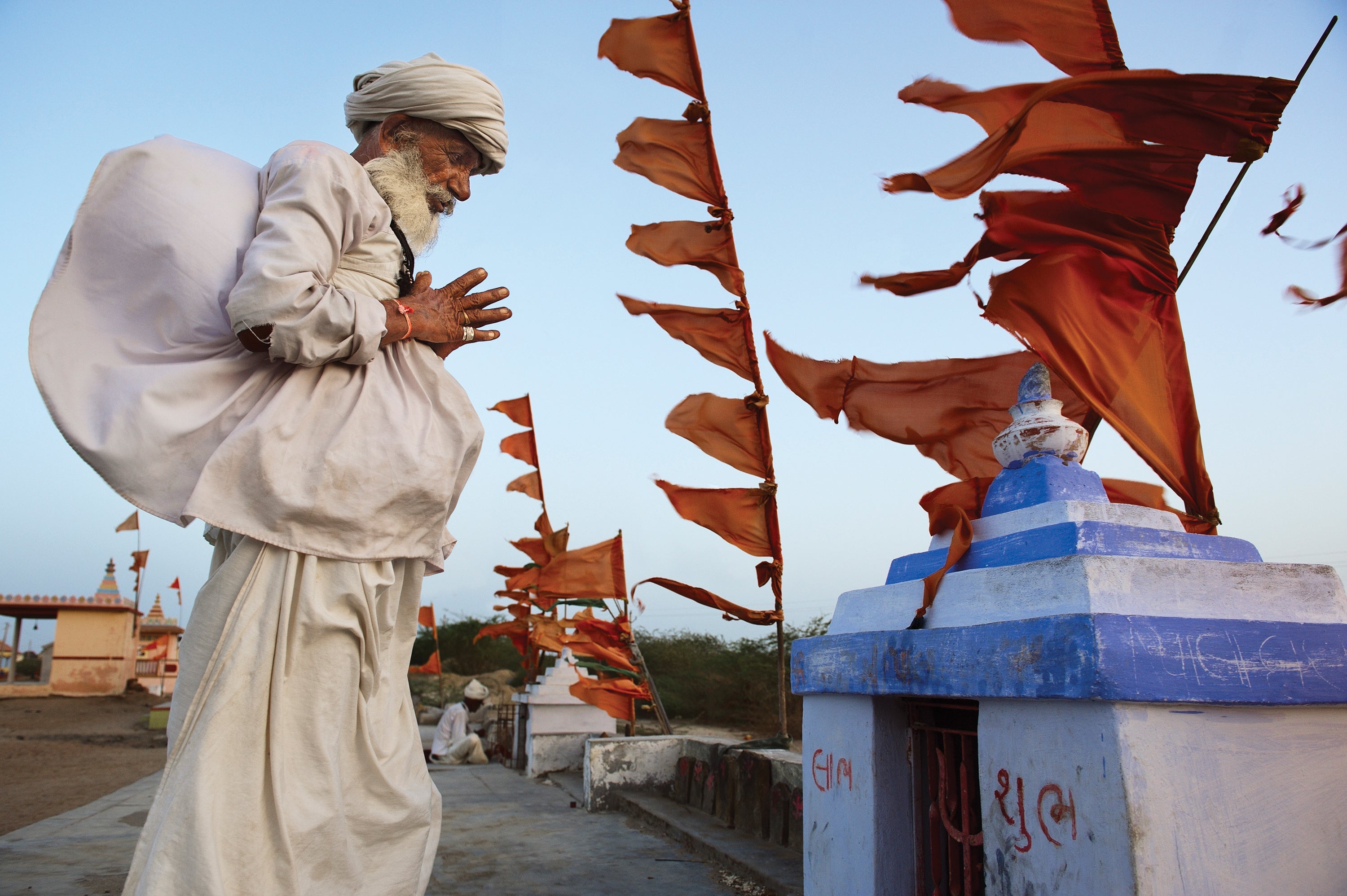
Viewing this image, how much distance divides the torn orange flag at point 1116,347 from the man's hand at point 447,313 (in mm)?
1295

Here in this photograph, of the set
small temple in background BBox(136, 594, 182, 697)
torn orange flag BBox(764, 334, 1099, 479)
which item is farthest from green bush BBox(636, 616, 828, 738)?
small temple in background BBox(136, 594, 182, 697)

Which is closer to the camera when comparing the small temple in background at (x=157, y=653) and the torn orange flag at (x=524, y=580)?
the torn orange flag at (x=524, y=580)

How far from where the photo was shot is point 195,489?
4.91ft

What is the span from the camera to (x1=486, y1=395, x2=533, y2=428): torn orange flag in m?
9.77

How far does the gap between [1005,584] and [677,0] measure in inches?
170

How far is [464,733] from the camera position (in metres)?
10.5

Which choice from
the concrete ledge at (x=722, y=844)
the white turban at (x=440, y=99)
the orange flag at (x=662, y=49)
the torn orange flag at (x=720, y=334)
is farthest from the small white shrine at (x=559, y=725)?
the white turban at (x=440, y=99)

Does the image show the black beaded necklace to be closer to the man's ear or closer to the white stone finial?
the man's ear

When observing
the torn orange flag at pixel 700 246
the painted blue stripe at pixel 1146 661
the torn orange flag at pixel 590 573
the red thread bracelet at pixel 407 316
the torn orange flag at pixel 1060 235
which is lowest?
the painted blue stripe at pixel 1146 661

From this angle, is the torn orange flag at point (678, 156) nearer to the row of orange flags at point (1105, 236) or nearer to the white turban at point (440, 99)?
the row of orange flags at point (1105, 236)

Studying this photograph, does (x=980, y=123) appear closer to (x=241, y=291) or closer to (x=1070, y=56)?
(x=1070, y=56)

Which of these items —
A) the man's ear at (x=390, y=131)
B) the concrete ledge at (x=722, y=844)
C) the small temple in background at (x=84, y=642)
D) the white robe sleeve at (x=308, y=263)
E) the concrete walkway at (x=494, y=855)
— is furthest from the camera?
the small temple in background at (x=84, y=642)

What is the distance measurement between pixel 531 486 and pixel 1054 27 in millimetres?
8245

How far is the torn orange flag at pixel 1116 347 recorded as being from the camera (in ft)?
6.81
